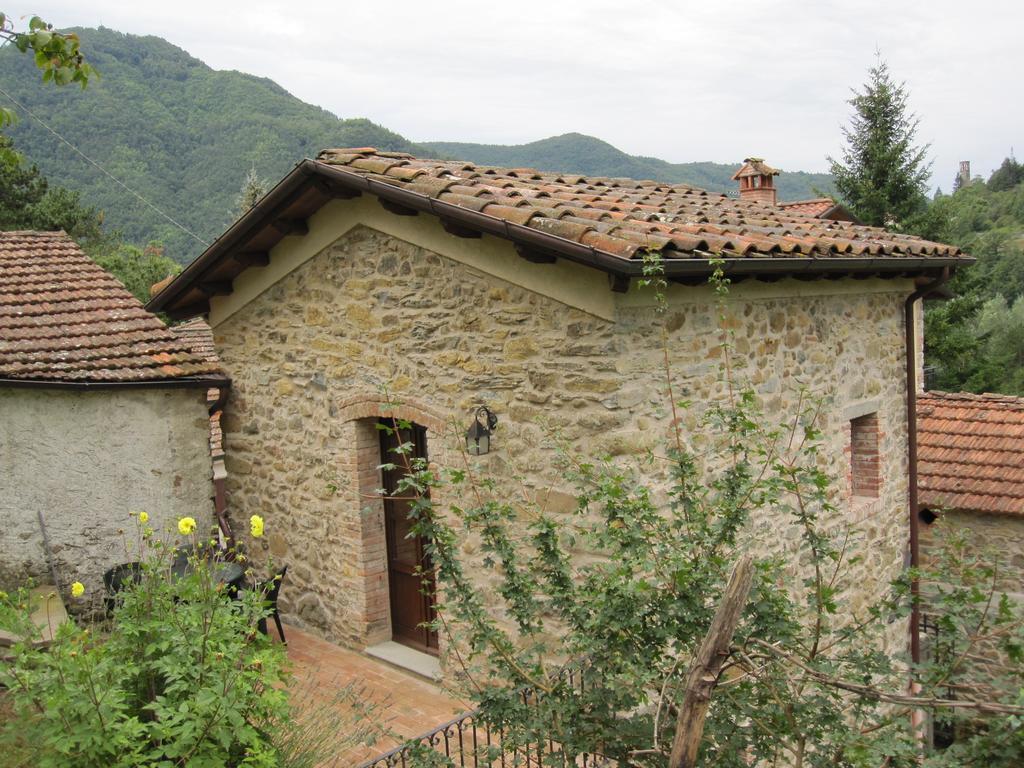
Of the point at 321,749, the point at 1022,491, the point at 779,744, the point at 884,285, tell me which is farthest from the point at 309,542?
the point at 1022,491

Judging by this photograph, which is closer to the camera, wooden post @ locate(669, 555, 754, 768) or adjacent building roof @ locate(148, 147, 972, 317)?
wooden post @ locate(669, 555, 754, 768)

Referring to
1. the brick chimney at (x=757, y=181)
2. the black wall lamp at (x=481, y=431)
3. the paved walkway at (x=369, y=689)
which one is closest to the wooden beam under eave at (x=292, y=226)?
the black wall lamp at (x=481, y=431)

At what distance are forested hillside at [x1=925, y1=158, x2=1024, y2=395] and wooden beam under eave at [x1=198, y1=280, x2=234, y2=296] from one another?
685 inches

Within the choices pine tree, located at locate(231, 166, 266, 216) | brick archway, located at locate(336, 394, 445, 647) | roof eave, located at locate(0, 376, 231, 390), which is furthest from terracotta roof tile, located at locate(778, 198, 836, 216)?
pine tree, located at locate(231, 166, 266, 216)

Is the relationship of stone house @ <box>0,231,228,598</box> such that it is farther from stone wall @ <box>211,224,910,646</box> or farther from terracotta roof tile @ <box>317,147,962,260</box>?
terracotta roof tile @ <box>317,147,962,260</box>

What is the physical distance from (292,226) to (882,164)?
65.3 feet

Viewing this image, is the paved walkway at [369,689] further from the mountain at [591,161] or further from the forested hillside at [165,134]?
the mountain at [591,161]

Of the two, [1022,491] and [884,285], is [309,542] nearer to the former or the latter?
[884,285]

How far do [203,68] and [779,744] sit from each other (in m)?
58.0

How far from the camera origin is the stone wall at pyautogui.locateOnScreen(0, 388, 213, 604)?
7.04m

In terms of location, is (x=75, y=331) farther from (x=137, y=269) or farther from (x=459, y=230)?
(x=137, y=269)

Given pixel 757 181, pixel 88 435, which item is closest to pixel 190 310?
pixel 88 435

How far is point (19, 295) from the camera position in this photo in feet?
26.1

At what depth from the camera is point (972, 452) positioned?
34.2ft
